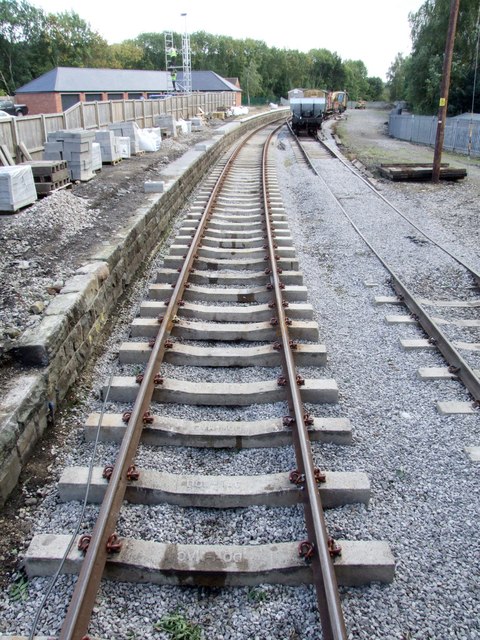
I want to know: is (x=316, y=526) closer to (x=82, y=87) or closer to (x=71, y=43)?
(x=82, y=87)

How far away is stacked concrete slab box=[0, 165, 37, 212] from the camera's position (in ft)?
29.5

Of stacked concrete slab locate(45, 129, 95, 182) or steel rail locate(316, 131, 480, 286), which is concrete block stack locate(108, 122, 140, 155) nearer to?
stacked concrete slab locate(45, 129, 95, 182)

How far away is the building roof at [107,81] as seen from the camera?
5091 cm

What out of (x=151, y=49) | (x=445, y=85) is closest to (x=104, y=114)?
(x=445, y=85)

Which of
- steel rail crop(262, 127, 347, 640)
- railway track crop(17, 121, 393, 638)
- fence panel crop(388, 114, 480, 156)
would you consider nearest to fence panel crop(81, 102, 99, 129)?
railway track crop(17, 121, 393, 638)

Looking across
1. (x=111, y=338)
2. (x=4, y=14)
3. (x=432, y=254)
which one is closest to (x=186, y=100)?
(x=432, y=254)

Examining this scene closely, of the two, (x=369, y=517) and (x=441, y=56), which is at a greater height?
(x=441, y=56)

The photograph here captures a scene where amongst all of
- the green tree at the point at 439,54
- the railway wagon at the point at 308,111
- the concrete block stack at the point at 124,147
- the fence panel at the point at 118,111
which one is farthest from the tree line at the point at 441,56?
the concrete block stack at the point at 124,147

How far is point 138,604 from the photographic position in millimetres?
3041

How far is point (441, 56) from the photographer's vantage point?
36.4 m

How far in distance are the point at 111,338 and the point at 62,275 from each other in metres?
1.22

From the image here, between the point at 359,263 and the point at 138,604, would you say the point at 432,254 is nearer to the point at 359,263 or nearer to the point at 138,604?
the point at 359,263

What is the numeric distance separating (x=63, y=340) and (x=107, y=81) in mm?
58138

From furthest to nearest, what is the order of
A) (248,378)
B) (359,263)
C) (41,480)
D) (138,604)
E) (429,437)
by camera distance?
(359,263), (248,378), (429,437), (41,480), (138,604)
